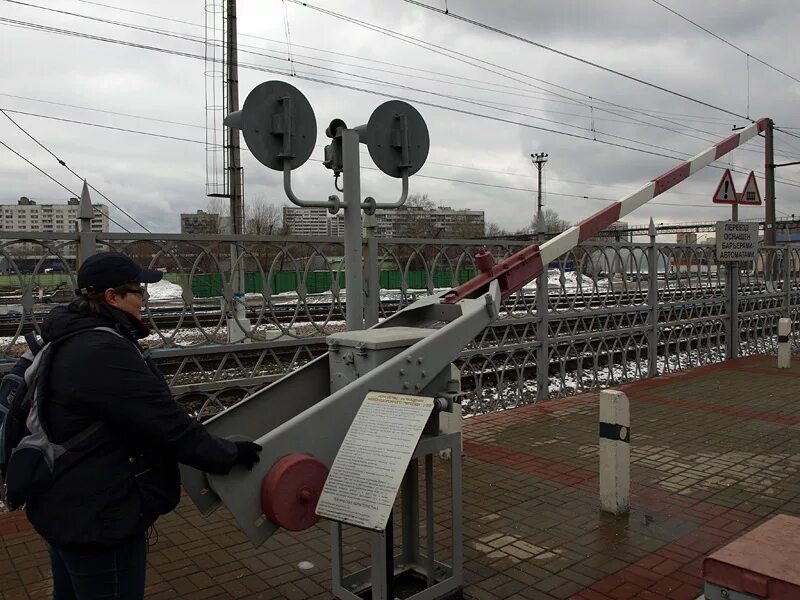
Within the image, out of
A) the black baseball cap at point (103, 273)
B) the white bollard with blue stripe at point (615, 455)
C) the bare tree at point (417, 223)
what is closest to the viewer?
the black baseball cap at point (103, 273)

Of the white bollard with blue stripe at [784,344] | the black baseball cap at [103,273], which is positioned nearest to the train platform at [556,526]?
the black baseball cap at [103,273]

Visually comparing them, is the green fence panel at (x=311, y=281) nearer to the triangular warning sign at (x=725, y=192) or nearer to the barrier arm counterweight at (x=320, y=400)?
the barrier arm counterweight at (x=320, y=400)

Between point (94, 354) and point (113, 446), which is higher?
point (94, 354)

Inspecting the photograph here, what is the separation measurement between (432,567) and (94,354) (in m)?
2.08

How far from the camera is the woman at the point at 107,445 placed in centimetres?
234

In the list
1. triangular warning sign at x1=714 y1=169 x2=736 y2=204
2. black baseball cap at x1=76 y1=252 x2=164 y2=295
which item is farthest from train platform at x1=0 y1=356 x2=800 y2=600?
triangular warning sign at x1=714 y1=169 x2=736 y2=204

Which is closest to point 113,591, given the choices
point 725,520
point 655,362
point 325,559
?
point 325,559

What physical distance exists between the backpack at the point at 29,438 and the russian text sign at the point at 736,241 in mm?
11304

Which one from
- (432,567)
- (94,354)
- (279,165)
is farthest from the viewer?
(279,165)

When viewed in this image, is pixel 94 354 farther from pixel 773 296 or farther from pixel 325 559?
pixel 773 296

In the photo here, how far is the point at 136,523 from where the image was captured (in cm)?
241

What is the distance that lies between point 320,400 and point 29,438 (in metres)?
1.47

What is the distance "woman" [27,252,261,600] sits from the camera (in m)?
2.34

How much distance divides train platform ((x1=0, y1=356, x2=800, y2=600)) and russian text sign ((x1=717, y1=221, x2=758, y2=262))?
15.5ft
